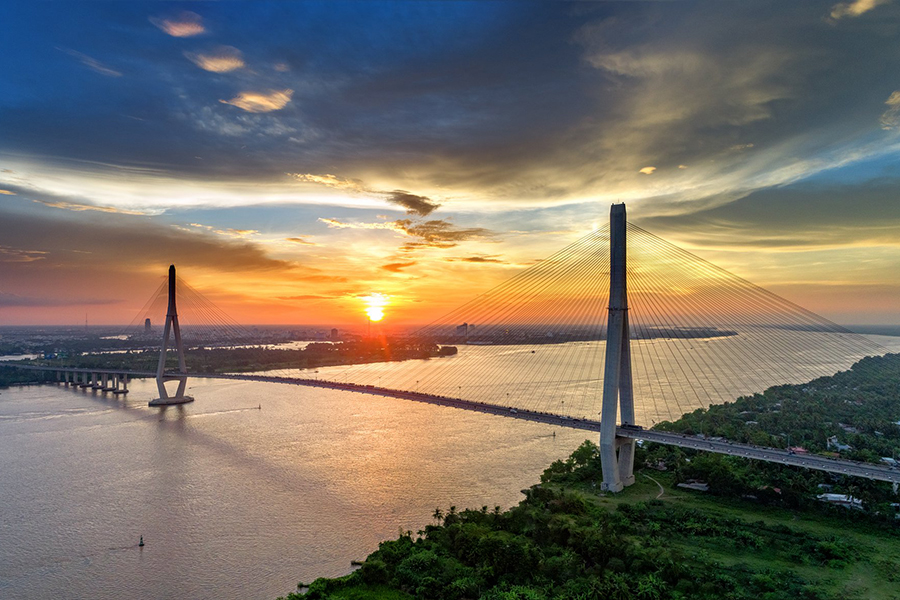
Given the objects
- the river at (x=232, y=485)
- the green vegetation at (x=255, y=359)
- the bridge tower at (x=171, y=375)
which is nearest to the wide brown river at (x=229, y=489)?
the river at (x=232, y=485)

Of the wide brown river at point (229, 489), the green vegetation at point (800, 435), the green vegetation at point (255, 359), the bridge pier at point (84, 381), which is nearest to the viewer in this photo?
the wide brown river at point (229, 489)

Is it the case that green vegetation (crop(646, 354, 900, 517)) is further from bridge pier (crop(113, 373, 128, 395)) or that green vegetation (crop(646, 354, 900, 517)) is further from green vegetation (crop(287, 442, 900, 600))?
bridge pier (crop(113, 373, 128, 395))

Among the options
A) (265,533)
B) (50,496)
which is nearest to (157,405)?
(50,496)

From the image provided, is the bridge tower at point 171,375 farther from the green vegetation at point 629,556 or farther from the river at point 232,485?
the green vegetation at point 629,556

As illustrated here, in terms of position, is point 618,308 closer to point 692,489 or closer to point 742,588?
point 692,489

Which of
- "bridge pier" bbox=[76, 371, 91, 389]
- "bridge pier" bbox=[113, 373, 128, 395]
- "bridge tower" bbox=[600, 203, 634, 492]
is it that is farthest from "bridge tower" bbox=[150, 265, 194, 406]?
"bridge tower" bbox=[600, 203, 634, 492]

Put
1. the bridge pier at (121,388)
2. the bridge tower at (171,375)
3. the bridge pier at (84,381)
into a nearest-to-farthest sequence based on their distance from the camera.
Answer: the bridge tower at (171,375)
the bridge pier at (121,388)
the bridge pier at (84,381)

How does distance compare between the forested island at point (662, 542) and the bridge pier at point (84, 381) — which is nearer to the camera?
the forested island at point (662, 542)

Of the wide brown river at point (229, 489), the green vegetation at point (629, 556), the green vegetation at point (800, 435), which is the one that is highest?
the green vegetation at point (800, 435)
